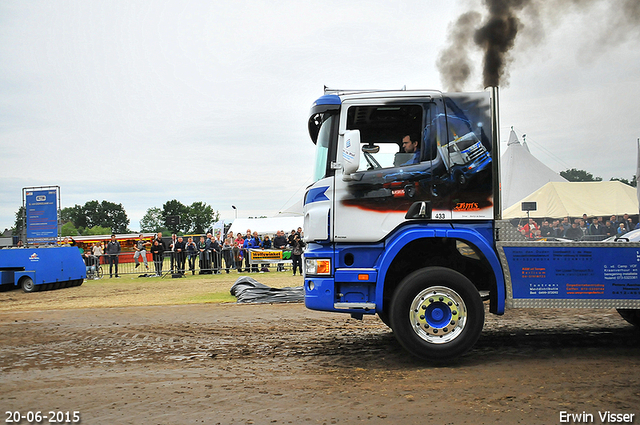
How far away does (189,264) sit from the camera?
2175 centimetres

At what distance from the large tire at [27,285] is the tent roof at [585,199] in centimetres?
1635

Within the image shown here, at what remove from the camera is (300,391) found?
15.6ft

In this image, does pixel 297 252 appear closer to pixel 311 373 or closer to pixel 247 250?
pixel 247 250

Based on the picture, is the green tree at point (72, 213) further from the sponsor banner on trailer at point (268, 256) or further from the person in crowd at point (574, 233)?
the person in crowd at point (574, 233)

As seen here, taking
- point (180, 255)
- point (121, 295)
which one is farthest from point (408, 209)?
point (180, 255)

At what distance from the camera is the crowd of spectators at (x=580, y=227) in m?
5.43

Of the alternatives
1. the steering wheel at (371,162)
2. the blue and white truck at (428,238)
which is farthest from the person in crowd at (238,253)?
the steering wheel at (371,162)

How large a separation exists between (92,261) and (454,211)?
818 inches

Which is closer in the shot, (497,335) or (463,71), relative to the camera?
(463,71)

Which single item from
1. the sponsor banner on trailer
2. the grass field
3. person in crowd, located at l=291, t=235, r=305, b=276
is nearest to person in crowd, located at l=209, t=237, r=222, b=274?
the sponsor banner on trailer

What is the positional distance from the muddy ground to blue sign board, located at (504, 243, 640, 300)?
2.56 feet

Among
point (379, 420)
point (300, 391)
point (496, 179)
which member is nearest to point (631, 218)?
point (496, 179)

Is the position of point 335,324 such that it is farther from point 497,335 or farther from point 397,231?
point 397,231

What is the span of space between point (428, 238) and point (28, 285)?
15474 mm
